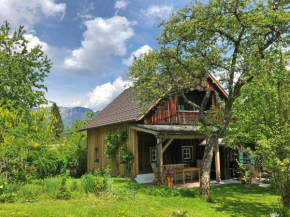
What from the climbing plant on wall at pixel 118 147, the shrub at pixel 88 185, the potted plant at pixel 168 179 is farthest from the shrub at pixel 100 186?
the climbing plant on wall at pixel 118 147

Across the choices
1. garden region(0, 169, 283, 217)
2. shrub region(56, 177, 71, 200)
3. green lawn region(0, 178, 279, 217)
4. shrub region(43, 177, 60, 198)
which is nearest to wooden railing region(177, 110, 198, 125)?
green lawn region(0, 178, 279, 217)

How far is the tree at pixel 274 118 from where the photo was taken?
715 centimetres

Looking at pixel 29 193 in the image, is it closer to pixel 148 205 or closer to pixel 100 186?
pixel 100 186

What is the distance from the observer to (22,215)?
690 centimetres

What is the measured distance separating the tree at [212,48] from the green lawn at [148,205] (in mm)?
1122

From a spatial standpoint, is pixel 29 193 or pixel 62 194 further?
pixel 62 194

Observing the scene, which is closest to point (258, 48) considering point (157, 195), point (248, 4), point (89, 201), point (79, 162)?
point (248, 4)

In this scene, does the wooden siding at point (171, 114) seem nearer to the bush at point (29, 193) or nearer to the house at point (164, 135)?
the house at point (164, 135)

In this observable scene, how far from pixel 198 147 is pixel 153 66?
906 cm

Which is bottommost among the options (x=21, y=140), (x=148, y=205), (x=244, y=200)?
(x=244, y=200)

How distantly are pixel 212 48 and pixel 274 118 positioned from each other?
4635mm

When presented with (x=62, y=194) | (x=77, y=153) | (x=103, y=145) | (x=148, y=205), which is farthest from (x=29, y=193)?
(x=77, y=153)

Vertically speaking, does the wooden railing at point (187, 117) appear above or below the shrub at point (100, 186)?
above

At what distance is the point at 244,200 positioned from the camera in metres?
10.5
